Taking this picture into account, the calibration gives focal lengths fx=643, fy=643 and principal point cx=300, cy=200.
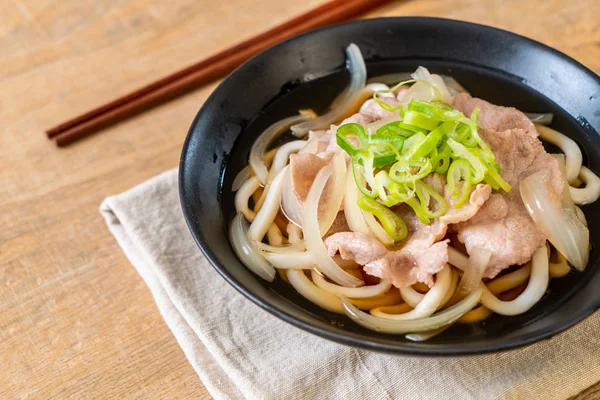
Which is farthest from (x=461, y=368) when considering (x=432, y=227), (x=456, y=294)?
(x=432, y=227)

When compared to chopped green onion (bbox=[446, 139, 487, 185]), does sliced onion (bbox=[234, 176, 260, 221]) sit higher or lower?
lower

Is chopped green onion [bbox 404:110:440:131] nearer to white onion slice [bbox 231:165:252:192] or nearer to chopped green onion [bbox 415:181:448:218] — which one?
chopped green onion [bbox 415:181:448:218]

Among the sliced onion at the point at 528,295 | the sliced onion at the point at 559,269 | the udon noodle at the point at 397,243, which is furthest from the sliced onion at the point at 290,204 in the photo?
the sliced onion at the point at 559,269

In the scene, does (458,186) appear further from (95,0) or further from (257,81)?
(95,0)

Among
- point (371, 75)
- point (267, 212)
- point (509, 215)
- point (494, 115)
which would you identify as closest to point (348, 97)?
point (371, 75)

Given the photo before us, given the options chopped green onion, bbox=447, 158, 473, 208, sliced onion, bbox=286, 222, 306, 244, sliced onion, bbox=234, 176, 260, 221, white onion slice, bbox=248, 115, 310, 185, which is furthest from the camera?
white onion slice, bbox=248, 115, 310, 185

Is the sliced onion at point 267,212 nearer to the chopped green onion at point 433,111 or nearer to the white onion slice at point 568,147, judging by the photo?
the chopped green onion at point 433,111

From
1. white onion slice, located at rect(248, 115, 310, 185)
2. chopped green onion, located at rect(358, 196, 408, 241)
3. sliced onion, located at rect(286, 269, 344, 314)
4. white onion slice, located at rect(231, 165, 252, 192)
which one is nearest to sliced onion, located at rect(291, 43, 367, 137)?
white onion slice, located at rect(248, 115, 310, 185)

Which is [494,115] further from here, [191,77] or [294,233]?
[191,77]
